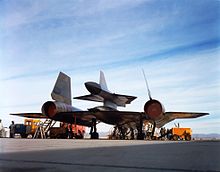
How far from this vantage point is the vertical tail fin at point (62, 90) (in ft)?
55.8

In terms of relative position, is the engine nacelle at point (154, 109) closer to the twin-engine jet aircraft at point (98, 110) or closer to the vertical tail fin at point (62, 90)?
the twin-engine jet aircraft at point (98, 110)

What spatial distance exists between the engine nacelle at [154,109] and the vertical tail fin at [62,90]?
20.0ft

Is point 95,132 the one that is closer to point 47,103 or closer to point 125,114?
point 125,114

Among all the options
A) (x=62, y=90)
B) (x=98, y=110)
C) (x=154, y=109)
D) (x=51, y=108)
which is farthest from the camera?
(x=62, y=90)

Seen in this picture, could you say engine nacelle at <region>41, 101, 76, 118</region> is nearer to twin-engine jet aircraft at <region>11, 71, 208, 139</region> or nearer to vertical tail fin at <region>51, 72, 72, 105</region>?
twin-engine jet aircraft at <region>11, 71, 208, 139</region>

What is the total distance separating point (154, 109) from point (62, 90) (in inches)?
263

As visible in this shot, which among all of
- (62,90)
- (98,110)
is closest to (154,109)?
(98,110)

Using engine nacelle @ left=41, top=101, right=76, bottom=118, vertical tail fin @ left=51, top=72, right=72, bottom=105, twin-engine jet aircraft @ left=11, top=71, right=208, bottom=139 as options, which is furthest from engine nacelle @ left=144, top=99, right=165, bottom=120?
vertical tail fin @ left=51, top=72, right=72, bottom=105

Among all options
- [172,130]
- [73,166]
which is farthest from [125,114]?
[73,166]

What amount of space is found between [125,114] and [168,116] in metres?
3.05

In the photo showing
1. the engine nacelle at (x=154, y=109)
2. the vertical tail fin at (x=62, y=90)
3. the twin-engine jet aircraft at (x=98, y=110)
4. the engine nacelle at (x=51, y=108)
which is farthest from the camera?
the vertical tail fin at (x=62, y=90)

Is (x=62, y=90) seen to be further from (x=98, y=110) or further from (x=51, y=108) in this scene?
(x=98, y=110)

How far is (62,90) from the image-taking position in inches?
694

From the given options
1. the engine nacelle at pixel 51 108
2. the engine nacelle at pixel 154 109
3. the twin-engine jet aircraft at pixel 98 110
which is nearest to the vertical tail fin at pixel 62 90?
the twin-engine jet aircraft at pixel 98 110
